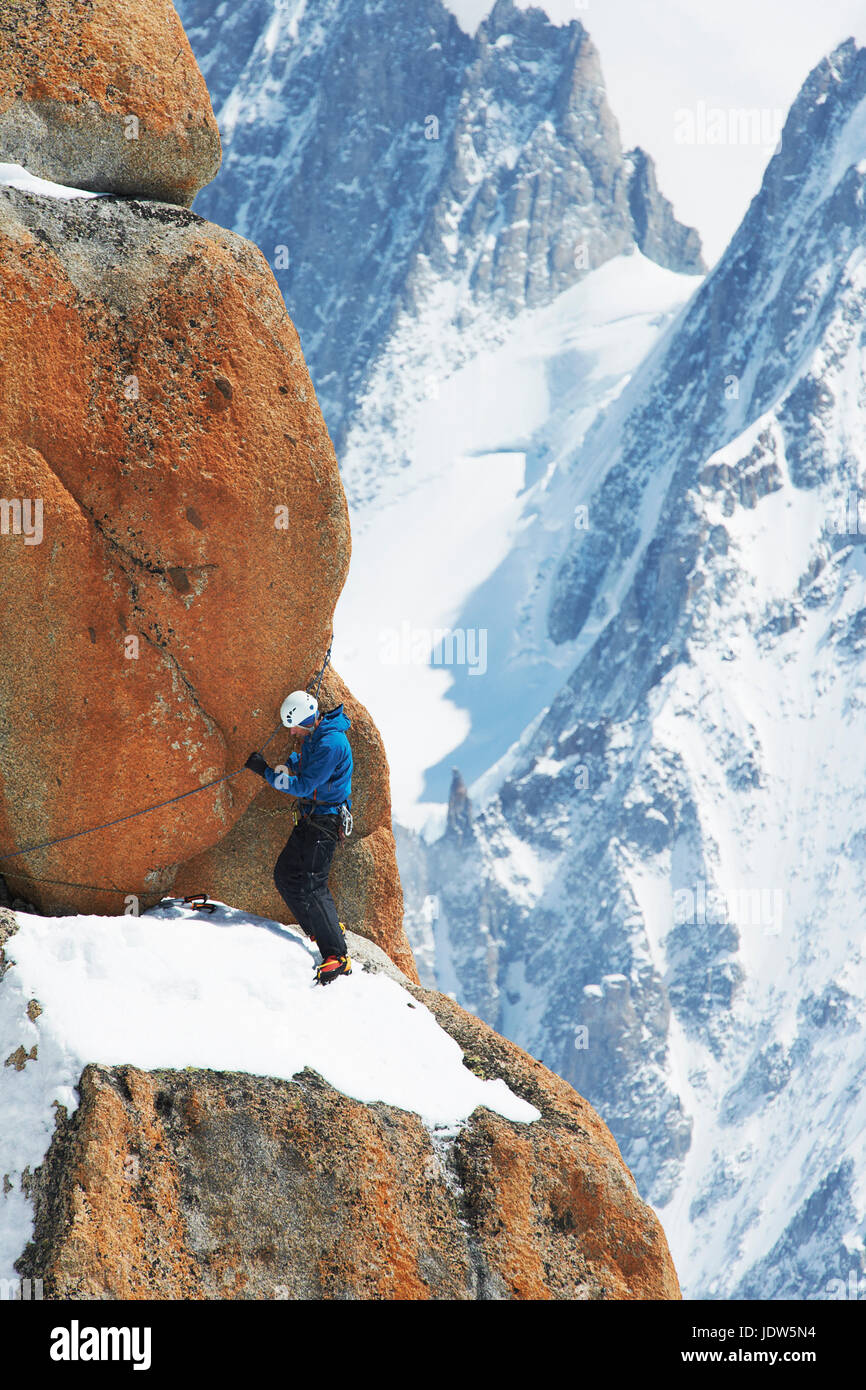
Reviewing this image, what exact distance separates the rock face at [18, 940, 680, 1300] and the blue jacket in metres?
2.41

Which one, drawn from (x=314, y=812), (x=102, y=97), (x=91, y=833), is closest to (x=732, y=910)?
(x=314, y=812)

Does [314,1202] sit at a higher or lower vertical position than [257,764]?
lower

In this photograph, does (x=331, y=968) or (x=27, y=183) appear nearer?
(x=27, y=183)

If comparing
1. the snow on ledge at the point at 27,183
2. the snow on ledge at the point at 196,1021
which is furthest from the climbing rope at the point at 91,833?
the snow on ledge at the point at 27,183

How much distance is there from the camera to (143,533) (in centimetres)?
1095

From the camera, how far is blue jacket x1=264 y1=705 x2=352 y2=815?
11398mm

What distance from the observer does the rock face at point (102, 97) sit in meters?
10.8

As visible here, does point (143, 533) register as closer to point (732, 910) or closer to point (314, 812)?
point (314, 812)

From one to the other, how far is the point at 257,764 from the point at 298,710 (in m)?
0.62

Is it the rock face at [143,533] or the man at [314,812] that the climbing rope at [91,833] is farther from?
the man at [314,812]

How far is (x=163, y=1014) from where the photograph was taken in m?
9.94

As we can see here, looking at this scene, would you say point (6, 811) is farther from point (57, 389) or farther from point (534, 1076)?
point (534, 1076)

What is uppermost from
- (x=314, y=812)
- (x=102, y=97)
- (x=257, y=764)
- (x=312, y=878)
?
(x=102, y=97)
